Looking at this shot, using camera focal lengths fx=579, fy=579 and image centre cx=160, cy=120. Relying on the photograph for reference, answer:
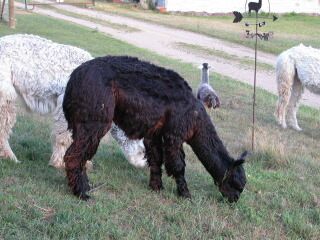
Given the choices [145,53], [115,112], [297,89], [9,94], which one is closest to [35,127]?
[9,94]

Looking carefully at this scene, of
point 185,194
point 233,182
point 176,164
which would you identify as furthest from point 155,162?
point 233,182

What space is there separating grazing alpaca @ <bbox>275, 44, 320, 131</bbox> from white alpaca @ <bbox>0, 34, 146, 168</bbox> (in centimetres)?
538

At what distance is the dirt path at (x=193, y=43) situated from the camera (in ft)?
59.8

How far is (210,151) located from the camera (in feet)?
19.6

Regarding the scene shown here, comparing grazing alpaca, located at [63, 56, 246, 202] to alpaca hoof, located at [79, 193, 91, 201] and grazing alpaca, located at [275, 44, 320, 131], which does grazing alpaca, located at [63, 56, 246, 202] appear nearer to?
alpaca hoof, located at [79, 193, 91, 201]

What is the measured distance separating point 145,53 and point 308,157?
13.5m

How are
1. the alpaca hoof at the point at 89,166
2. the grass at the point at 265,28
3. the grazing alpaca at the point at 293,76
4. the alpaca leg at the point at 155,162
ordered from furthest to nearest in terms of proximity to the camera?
the grass at the point at 265,28 < the grazing alpaca at the point at 293,76 < the alpaca hoof at the point at 89,166 < the alpaca leg at the point at 155,162

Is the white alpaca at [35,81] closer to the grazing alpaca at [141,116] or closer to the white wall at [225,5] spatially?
the grazing alpaca at [141,116]

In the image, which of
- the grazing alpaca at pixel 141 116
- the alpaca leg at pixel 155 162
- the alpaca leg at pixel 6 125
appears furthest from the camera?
the alpaca leg at pixel 6 125

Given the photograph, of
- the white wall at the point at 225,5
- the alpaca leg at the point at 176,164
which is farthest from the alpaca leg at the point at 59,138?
the white wall at the point at 225,5

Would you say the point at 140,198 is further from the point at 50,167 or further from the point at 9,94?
the point at 9,94

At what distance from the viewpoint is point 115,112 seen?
5.89 meters

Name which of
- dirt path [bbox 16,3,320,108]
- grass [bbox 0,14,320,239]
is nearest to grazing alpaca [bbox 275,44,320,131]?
grass [bbox 0,14,320,239]

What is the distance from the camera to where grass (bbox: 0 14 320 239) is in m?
5.00
